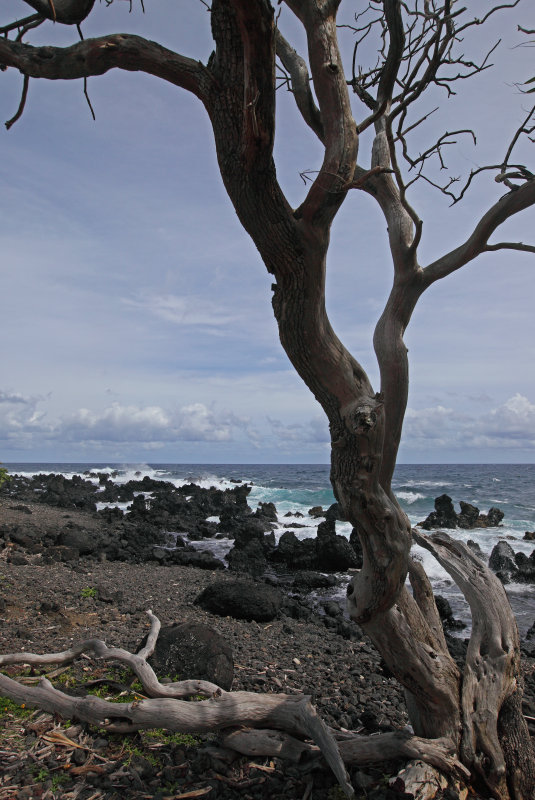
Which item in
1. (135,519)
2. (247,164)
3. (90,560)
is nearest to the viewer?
(247,164)

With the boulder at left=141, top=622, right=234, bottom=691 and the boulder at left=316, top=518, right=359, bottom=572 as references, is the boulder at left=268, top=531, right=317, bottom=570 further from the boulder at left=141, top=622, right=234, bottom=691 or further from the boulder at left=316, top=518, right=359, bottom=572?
the boulder at left=141, top=622, right=234, bottom=691

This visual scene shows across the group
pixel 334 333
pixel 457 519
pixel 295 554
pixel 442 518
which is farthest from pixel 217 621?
pixel 457 519

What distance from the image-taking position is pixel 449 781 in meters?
3.09

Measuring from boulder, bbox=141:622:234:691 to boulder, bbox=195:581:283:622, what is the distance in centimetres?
291

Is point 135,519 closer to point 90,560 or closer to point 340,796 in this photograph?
point 90,560

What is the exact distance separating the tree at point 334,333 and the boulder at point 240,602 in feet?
13.0

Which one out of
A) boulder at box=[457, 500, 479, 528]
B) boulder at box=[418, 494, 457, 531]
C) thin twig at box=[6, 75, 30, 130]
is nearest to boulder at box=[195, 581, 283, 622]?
thin twig at box=[6, 75, 30, 130]

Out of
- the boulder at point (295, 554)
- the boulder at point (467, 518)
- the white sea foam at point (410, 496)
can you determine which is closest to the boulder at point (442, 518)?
the boulder at point (467, 518)

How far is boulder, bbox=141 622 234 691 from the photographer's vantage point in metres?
4.55

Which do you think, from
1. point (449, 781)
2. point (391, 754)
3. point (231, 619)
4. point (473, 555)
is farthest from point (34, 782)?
point (231, 619)

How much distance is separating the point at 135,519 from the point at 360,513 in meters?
19.0

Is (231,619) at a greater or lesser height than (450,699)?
lesser

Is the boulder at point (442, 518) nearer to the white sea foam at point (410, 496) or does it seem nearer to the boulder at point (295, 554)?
the white sea foam at point (410, 496)

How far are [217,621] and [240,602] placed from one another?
1.60ft
